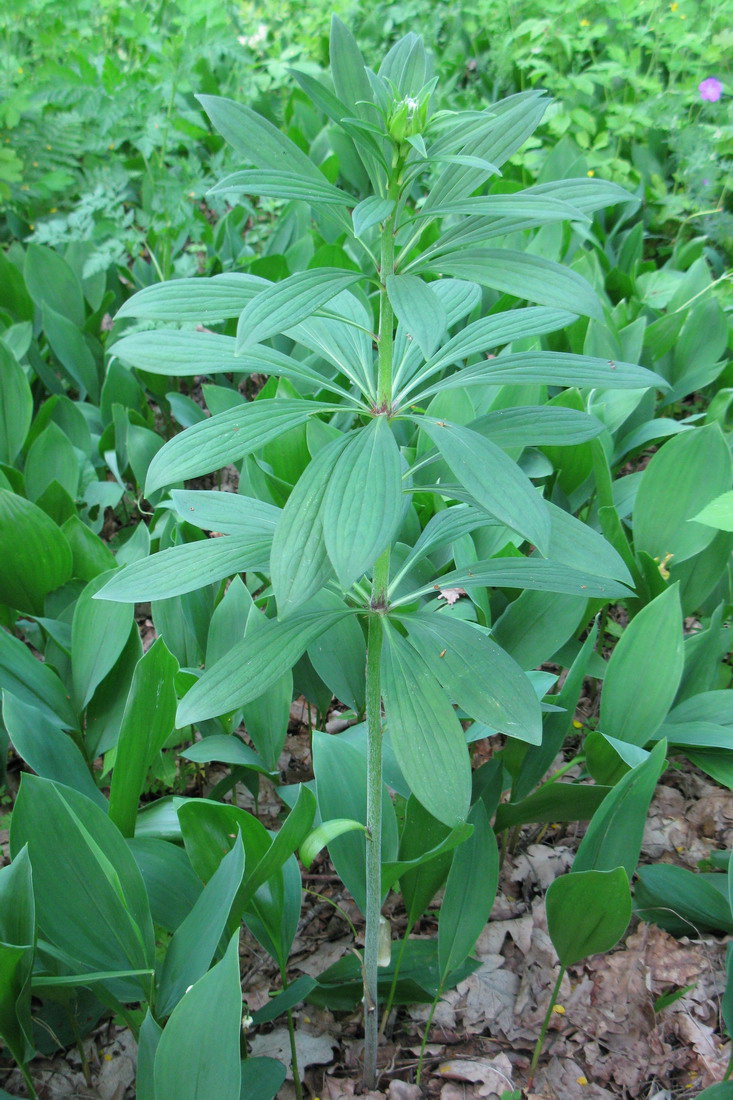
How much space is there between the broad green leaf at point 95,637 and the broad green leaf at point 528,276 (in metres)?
0.95

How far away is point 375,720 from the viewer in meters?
1.16

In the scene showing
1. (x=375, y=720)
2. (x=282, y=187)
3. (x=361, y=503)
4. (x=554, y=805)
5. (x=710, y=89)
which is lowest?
(x=554, y=805)

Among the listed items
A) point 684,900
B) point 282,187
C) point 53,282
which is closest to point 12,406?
point 53,282

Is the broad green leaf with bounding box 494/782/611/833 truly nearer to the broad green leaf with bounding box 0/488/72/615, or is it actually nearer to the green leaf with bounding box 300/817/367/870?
the green leaf with bounding box 300/817/367/870

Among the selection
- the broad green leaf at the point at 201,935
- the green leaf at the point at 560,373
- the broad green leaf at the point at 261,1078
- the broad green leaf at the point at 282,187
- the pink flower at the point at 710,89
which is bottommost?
the broad green leaf at the point at 261,1078

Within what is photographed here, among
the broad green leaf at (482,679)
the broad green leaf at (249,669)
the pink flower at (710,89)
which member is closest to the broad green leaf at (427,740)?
the broad green leaf at (482,679)

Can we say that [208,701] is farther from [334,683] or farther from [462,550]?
[462,550]

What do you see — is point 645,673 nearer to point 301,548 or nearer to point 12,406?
point 301,548

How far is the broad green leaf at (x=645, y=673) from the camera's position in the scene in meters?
1.47

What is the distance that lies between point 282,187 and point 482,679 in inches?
25.0

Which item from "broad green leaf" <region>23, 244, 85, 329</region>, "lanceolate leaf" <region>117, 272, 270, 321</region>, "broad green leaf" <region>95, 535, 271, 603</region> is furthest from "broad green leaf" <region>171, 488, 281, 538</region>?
"broad green leaf" <region>23, 244, 85, 329</region>

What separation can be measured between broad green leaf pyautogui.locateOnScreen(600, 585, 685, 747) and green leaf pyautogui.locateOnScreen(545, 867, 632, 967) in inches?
14.5

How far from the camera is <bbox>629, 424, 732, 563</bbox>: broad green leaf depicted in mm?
1778

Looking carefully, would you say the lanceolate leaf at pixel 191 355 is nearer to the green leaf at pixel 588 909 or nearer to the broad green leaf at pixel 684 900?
the green leaf at pixel 588 909
